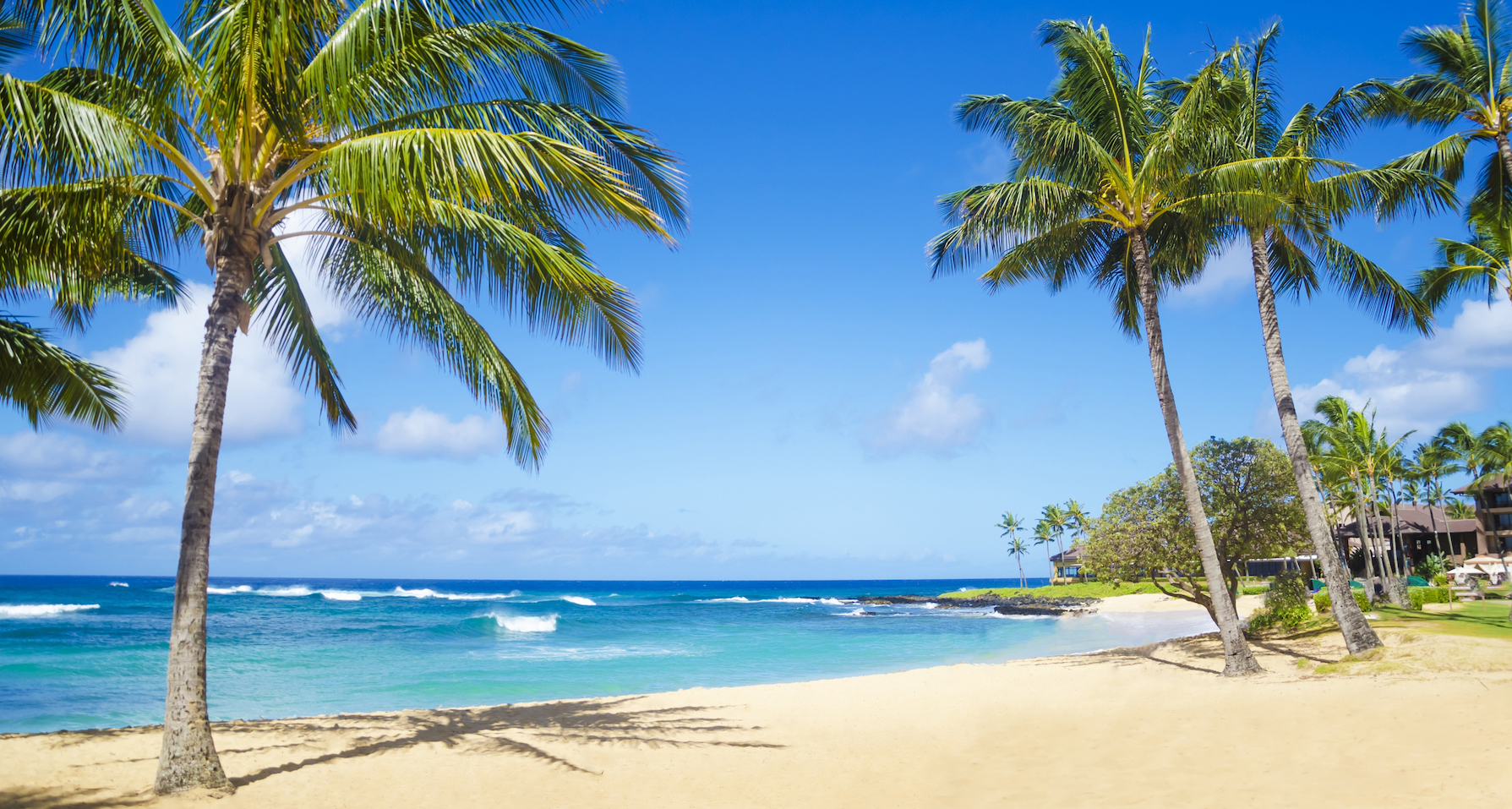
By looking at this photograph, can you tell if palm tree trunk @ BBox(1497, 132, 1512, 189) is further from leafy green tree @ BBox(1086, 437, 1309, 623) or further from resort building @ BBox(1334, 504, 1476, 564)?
resort building @ BBox(1334, 504, 1476, 564)

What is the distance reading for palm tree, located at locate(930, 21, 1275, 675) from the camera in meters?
11.3

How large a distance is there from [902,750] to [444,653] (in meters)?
20.9

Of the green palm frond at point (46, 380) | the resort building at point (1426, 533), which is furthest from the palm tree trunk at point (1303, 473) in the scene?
the resort building at point (1426, 533)

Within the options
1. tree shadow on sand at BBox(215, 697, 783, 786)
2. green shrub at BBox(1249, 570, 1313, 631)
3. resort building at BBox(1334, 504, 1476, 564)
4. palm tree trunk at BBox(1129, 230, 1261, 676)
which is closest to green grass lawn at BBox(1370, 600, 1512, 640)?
green shrub at BBox(1249, 570, 1313, 631)

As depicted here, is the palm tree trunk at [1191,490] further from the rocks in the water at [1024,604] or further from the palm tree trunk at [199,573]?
the rocks in the water at [1024,604]

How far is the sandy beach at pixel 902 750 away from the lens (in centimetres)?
613

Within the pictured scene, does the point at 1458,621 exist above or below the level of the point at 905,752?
above

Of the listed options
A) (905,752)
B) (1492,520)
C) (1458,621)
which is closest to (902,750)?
(905,752)

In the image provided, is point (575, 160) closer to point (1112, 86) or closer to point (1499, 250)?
point (1112, 86)

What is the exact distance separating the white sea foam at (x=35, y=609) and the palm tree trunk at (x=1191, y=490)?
5200cm

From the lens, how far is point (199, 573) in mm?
6098

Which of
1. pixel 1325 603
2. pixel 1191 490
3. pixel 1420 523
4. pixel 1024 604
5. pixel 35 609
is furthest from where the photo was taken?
pixel 1024 604

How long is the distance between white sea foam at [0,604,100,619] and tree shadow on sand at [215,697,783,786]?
4427 centimetres

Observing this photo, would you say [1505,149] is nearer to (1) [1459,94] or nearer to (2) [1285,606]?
(1) [1459,94]
